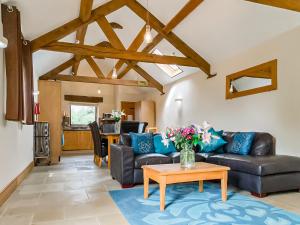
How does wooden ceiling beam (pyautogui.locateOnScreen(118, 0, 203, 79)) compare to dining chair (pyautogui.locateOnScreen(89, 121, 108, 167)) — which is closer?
wooden ceiling beam (pyautogui.locateOnScreen(118, 0, 203, 79))

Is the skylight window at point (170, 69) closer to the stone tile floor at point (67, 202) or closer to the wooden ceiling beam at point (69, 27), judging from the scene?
the wooden ceiling beam at point (69, 27)

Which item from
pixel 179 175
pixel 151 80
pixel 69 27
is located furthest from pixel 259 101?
pixel 151 80

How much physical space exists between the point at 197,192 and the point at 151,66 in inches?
210

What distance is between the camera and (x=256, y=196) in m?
3.20

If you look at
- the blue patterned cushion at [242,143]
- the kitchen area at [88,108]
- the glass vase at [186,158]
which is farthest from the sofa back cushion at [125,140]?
the kitchen area at [88,108]

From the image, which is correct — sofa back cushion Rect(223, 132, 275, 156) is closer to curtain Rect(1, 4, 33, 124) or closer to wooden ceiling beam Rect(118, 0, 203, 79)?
wooden ceiling beam Rect(118, 0, 203, 79)

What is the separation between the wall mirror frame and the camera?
4.18 meters

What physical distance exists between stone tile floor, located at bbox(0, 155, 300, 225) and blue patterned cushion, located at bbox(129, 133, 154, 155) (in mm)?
689

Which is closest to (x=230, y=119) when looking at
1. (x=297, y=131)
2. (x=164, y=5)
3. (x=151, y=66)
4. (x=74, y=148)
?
(x=297, y=131)

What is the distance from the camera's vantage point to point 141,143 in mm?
4223

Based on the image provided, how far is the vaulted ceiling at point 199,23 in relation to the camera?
12.6ft

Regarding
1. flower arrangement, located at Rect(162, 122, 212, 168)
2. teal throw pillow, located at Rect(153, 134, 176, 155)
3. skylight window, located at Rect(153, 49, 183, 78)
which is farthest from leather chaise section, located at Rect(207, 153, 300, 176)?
skylight window, located at Rect(153, 49, 183, 78)

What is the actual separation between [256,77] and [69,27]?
154 inches

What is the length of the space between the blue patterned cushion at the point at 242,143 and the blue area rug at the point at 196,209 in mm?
987
